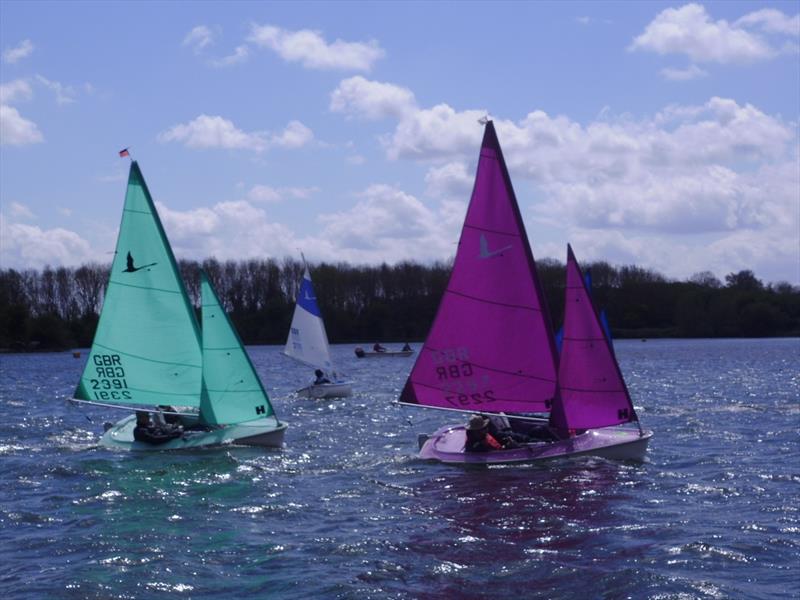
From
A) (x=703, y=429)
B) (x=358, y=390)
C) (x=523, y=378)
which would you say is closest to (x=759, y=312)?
(x=358, y=390)

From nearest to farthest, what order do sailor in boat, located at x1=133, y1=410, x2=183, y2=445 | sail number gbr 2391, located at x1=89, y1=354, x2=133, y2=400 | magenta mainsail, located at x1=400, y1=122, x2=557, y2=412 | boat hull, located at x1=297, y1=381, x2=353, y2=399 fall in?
magenta mainsail, located at x1=400, y1=122, x2=557, y2=412 < sailor in boat, located at x1=133, y1=410, x2=183, y2=445 < sail number gbr 2391, located at x1=89, y1=354, x2=133, y2=400 < boat hull, located at x1=297, y1=381, x2=353, y2=399

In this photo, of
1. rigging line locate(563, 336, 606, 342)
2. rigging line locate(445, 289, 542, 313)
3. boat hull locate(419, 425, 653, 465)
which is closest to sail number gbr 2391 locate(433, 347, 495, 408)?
boat hull locate(419, 425, 653, 465)

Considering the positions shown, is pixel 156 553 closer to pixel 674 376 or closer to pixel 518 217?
pixel 518 217

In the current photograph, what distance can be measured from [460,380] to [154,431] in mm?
6545

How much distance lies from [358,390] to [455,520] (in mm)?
31112

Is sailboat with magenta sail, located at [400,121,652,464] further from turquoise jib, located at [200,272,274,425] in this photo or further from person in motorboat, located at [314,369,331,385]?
person in motorboat, located at [314,369,331,385]

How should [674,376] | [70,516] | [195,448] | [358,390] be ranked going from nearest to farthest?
[70,516] < [195,448] < [358,390] < [674,376]

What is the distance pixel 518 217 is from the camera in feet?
65.9

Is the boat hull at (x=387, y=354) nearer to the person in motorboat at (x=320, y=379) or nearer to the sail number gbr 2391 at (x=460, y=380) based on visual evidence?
the person in motorboat at (x=320, y=379)

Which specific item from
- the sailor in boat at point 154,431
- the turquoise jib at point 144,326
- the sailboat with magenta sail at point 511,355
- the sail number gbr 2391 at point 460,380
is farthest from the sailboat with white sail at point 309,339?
the sailboat with magenta sail at point 511,355

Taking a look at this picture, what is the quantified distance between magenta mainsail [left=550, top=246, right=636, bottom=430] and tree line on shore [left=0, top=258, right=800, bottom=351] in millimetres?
82357

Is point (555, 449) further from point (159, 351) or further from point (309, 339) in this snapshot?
point (309, 339)

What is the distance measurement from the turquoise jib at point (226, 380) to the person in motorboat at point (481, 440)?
200 inches

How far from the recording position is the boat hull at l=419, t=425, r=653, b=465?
19.2m
